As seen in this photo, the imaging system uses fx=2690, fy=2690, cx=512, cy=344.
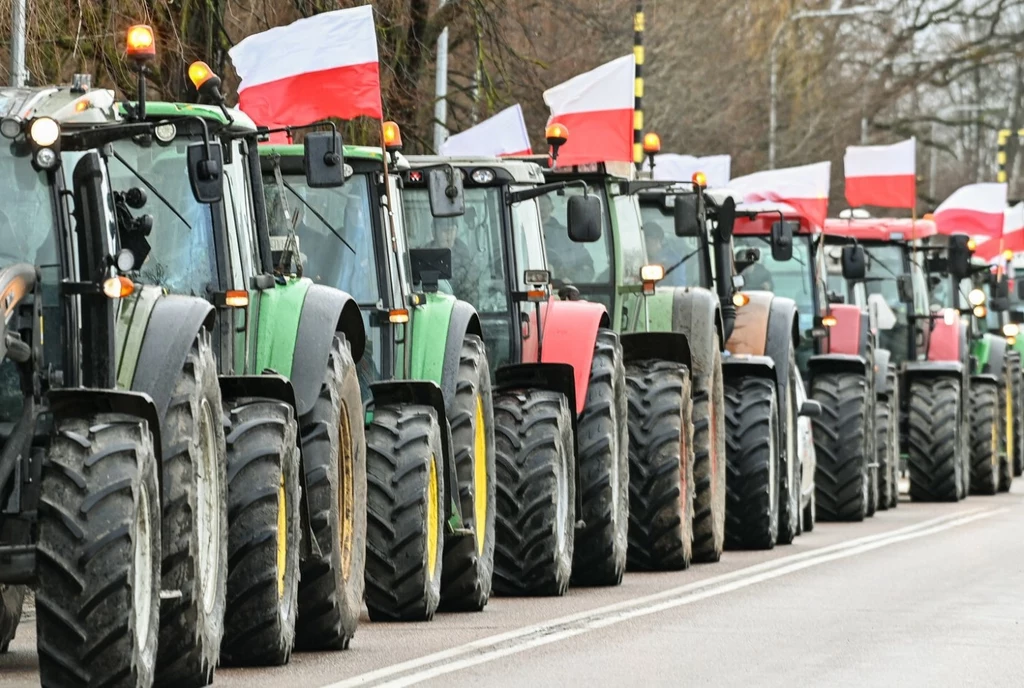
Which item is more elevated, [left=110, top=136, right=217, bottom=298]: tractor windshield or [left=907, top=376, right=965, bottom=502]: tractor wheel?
[left=110, top=136, right=217, bottom=298]: tractor windshield

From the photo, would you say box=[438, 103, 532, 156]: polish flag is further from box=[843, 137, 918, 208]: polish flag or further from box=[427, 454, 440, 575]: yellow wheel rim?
box=[843, 137, 918, 208]: polish flag

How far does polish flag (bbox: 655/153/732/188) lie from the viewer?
2384 cm

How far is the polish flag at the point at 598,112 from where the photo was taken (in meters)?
19.4

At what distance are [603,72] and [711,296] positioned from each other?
8.09ft

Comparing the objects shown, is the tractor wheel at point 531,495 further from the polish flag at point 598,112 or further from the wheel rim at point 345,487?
the polish flag at point 598,112

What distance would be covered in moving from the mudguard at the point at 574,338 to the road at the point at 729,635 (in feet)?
3.91

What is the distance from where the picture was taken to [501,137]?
19.3 m

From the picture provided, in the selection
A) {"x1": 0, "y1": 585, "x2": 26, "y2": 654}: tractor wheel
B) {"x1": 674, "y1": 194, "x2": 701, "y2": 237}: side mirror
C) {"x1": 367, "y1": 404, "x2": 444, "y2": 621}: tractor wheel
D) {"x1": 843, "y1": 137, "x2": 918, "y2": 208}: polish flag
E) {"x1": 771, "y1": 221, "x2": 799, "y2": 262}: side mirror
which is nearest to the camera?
{"x1": 0, "y1": 585, "x2": 26, "y2": 654}: tractor wheel

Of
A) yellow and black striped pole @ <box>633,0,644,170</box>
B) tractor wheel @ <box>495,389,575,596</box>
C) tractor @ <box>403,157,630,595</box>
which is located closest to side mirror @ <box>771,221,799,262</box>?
tractor @ <box>403,157,630,595</box>

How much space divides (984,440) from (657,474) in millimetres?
11130

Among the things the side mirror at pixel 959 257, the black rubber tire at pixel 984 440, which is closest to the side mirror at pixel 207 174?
the side mirror at pixel 959 257

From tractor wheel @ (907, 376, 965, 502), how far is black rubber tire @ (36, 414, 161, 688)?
16.8 meters

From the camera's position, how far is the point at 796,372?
20.4 metres

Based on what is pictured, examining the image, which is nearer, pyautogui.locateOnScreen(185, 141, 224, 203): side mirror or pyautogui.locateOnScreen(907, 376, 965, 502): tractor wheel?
pyautogui.locateOnScreen(185, 141, 224, 203): side mirror
